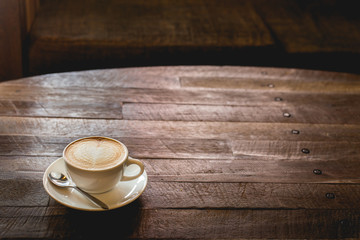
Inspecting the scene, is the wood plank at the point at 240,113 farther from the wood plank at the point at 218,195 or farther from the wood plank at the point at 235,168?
the wood plank at the point at 218,195

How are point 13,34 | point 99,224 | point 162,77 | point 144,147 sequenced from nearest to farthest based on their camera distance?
point 99,224 → point 144,147 → point 162,77 → point 13,34

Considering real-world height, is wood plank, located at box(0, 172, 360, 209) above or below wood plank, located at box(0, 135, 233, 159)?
above

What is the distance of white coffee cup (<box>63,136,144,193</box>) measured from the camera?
660 millimetres

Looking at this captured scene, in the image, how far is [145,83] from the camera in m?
1.21

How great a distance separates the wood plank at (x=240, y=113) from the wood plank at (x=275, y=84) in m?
0.13

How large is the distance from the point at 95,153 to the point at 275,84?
30.6 inches

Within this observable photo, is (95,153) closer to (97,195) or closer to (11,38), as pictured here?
(97,195)

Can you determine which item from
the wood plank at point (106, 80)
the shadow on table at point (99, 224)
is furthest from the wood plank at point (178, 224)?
the wood plank at point (106, 80)

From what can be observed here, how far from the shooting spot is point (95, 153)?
69 centimetres

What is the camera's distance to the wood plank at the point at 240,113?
104 centimetres

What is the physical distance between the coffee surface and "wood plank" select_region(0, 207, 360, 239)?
0.09 meters

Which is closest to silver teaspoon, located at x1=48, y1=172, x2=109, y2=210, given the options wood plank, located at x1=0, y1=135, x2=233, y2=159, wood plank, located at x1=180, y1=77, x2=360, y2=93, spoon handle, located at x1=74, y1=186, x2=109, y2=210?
spoon handle, located at x1=74, y1=186, x2=109, y2=210

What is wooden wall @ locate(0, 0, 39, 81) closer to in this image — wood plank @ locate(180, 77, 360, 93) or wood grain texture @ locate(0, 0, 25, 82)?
wood grain texture @ locate(0, 0, 25, 82)

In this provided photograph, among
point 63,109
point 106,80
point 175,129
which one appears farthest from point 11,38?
point 175,129
